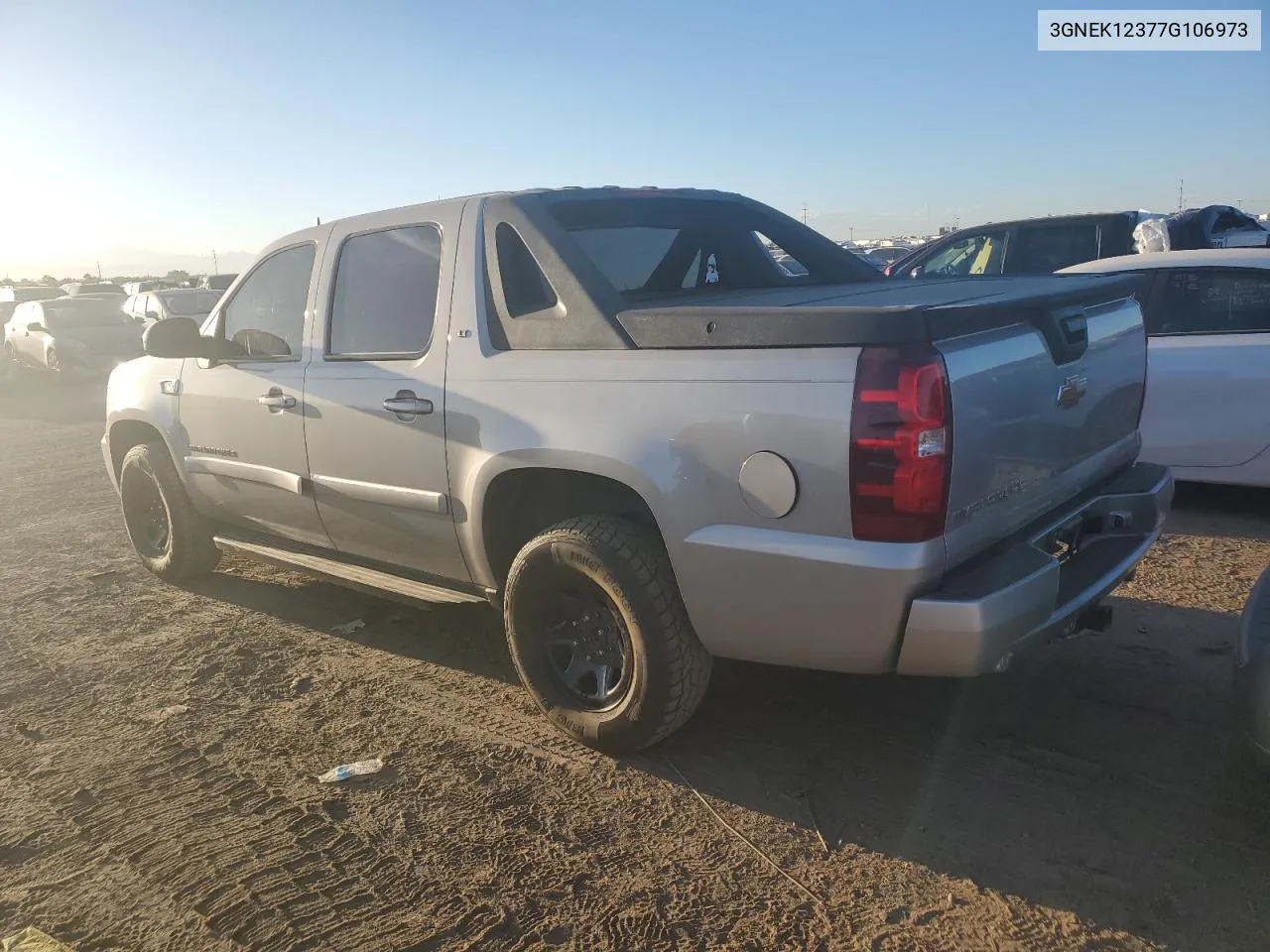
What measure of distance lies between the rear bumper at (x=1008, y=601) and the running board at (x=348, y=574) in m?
1.81

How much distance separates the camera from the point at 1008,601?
269 centimetres

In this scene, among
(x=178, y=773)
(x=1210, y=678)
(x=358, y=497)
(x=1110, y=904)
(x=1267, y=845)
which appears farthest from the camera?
(x=358, y=497)

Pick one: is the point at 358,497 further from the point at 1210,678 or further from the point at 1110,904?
the point at 1210,678

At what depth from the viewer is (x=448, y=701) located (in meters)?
3.96

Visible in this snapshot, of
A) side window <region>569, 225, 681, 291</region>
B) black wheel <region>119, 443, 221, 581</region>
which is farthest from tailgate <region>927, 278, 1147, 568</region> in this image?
black wheel <region>119, 443, 221, 581</region>

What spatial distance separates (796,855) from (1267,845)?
1.25 metres

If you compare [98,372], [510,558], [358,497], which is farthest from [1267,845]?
[98,372]

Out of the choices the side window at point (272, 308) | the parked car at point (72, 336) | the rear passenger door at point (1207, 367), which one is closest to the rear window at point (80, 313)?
the parked car at point (72, 336)

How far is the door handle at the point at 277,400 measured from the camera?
4316 mm

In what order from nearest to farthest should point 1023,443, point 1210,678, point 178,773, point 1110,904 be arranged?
point 1110,904
point 1023,443
point 178,773
point 1210,678

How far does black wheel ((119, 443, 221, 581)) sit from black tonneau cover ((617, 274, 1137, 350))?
121 inches

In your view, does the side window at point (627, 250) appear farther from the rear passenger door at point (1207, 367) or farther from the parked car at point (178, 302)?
the parked car at point (178, 302)

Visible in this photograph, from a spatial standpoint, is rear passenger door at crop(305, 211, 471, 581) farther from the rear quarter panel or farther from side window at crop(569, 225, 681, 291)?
the rear quarter panel

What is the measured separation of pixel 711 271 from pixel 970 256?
6.69 m
